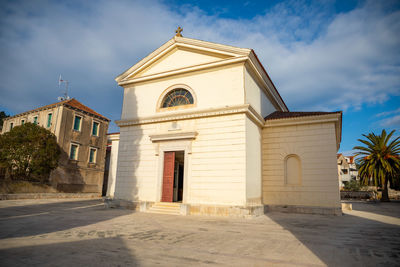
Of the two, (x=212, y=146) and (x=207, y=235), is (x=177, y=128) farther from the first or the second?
(x=207, y=235)

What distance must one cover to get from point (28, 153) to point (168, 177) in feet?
49.7

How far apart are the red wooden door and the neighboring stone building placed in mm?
15756

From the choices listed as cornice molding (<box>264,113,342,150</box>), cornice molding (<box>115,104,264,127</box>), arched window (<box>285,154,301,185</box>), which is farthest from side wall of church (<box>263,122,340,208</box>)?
cornice molding (<box>115,104,264,127</box>)

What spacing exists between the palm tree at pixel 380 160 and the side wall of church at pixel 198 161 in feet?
73.0

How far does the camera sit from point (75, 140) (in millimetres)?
26375

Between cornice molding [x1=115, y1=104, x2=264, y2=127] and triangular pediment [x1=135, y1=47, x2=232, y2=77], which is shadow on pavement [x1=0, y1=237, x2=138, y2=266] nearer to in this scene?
cornice molding [x1=115, y1=104, x2=264, y2=127]

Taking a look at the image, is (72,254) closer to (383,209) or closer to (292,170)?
(292,170)

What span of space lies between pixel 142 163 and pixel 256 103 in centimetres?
749

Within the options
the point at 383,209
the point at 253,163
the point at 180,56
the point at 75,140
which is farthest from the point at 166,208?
the point at 75,140

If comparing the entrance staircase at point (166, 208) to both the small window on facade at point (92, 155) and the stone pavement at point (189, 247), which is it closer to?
the stone pavement at point (189, 247)

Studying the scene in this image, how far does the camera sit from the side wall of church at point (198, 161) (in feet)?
38.7

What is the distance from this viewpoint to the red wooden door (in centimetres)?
1344

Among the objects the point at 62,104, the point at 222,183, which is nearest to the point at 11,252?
the point at 222,183

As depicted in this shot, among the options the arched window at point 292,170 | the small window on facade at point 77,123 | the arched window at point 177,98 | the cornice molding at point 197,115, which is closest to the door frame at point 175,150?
the cornice molding at point 197,115
